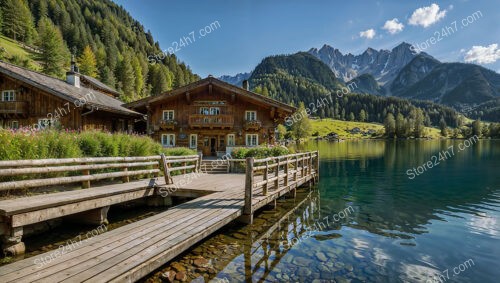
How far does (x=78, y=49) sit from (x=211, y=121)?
11015cm

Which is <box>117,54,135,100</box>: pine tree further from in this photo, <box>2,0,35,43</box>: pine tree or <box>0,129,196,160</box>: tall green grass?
<box>0,129,196,160</box>: tall green grass

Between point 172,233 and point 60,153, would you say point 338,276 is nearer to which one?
point 172,233

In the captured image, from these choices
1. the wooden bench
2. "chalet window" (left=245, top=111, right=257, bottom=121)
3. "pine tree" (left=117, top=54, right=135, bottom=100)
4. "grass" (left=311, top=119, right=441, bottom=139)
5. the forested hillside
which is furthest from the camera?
"grass" (left=311, top=119, right=441, bottom=139)

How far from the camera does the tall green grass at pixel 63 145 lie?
9.89 m

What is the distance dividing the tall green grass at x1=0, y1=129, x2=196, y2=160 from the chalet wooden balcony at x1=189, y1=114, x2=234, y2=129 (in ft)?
41.9

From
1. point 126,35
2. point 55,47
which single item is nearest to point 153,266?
point 55,47

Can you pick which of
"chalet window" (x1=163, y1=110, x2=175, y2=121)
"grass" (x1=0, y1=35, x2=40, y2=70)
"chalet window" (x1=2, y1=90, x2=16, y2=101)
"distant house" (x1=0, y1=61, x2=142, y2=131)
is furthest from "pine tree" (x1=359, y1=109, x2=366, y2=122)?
"chalet window" (x1=2, y1=90, x2=16, y2=101)

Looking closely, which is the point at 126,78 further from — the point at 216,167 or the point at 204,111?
the point at 216,167

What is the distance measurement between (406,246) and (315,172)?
1221cm

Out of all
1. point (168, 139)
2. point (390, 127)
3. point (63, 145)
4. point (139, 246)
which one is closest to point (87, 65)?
point (168, 139)

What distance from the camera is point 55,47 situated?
7688 cm

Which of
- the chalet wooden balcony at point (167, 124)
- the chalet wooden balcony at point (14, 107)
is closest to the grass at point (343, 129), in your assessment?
the chalet wooden balcony at point (167, 124)

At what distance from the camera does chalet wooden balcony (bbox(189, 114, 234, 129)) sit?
95.2 feet

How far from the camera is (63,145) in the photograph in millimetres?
11602
